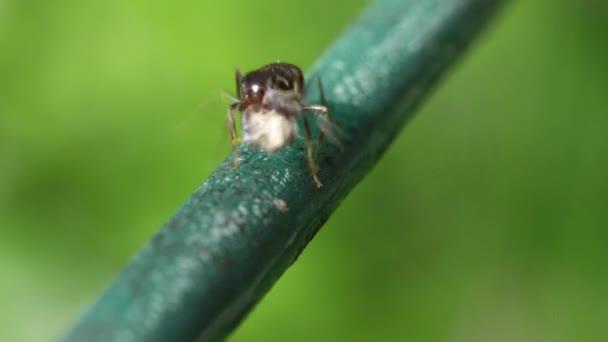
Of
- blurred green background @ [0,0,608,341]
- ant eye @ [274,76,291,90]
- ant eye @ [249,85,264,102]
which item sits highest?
blurred green background @ [0,0,608,341]

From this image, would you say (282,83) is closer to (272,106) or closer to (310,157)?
(272,106)

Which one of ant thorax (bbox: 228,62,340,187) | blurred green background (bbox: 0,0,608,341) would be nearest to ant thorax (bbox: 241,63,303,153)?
ant thorax (bbox: 228,62,340,187)

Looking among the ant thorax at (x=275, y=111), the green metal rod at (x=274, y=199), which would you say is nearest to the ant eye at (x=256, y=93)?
the ant thorax at (x=275, y=111)

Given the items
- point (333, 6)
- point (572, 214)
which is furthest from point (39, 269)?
point (572, 214)

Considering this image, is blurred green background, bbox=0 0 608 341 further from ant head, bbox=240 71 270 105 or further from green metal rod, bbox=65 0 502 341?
green metal rod, bbox=65 0 502 341

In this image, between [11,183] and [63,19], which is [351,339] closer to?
[11,183]

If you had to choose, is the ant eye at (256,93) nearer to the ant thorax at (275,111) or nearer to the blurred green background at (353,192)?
the ant thorax at (275,111)
